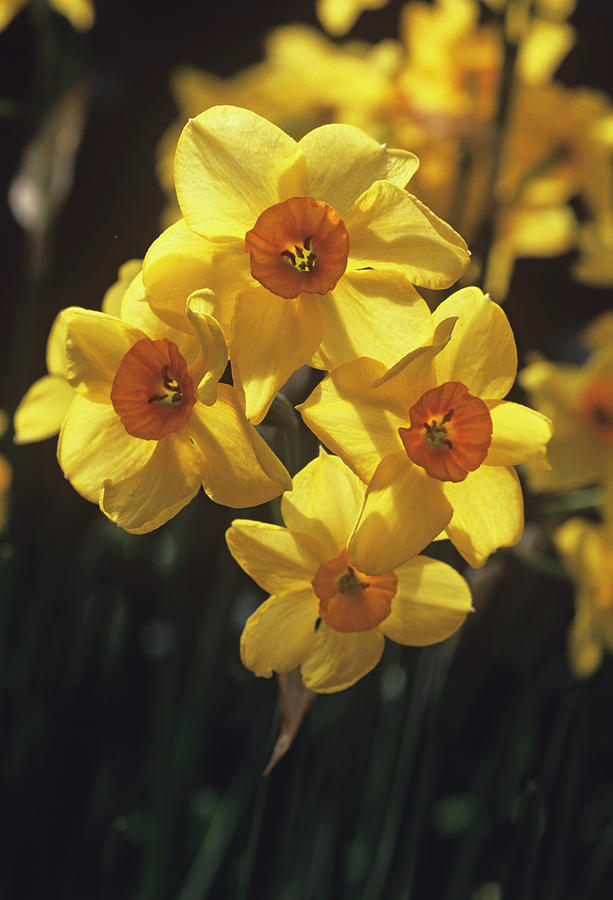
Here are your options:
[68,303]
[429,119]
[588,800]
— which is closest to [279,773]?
[588,800]

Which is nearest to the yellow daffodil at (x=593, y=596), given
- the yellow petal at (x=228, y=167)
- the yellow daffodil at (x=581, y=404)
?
the yellow daffodil at (x=581, y=404)

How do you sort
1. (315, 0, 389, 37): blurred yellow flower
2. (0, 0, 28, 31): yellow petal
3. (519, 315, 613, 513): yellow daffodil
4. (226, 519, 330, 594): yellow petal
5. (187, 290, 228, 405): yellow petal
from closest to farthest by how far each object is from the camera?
(187, 290, 228, 405): yellow petal
(226, 519, 330, 594): yellow petal
(519, 315, 613, 513): yellow daffodil
(0, 0, 28, 31): yellow petal
(315, 0, 389, 37): blurred yellow flower

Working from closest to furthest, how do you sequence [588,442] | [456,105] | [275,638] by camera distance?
[275,638], [588,442], [456,105]

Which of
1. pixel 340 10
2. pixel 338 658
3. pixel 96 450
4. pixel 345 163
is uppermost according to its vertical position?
pixel 340 10

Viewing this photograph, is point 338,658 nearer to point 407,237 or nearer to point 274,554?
point 274,554

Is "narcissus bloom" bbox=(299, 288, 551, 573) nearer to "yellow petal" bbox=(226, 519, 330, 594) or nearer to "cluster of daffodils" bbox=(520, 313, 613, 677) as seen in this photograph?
"yellow petal" bbox=(226, 519, 330, 594)

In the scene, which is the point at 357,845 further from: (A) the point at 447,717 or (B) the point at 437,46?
(B) the point at 437,46

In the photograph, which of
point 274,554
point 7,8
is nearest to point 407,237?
point 274,554

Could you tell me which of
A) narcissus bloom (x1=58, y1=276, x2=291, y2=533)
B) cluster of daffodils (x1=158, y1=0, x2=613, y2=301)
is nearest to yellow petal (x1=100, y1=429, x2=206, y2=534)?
narcissus bloom (x1=58, y1=276, x2=291, y2=533)
